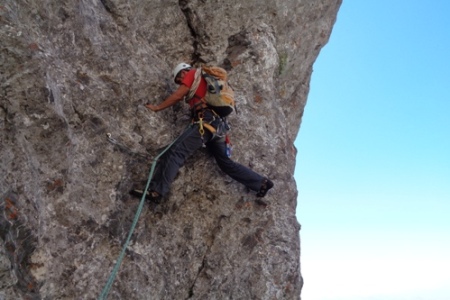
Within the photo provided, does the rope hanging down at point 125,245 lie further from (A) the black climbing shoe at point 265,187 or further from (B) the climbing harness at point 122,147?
(A) the black climbing shoe at point 265,187

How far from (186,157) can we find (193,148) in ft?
0.60

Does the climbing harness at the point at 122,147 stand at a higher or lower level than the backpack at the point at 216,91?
lower

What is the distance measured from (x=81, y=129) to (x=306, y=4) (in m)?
6.36

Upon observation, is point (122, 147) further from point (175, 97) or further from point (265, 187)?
point (265, 187)

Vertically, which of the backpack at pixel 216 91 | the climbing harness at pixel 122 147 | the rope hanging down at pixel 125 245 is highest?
the backpack at pixel 216 91

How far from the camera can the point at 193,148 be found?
24.4 feet

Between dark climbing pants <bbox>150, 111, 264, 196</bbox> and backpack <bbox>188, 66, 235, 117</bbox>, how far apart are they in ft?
1.38

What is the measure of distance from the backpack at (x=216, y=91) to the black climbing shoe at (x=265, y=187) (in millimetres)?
1314

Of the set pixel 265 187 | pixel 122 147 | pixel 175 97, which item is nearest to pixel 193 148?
pixel 175 97

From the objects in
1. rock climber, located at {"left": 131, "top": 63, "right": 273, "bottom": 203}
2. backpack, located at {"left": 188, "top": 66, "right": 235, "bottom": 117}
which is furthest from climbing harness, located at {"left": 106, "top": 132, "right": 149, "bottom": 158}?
backpack, located at {"left": 188, "top": 66, "right": 235, "bottom": 117}

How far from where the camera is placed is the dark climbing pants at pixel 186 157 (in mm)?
7094

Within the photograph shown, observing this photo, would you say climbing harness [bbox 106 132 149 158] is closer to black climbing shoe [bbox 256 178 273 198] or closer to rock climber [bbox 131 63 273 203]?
rock climber [bbox 131 63 273 203]

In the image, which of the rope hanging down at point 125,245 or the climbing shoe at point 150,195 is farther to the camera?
the climbing shoe at point 150,195

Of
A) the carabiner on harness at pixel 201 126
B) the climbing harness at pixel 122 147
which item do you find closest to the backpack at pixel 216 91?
the carabiner on harness at pixel 201 126
